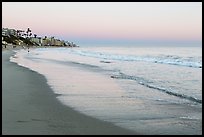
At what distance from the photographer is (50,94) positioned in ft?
32.7

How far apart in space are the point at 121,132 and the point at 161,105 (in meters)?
3.10

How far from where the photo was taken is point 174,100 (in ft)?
30.6

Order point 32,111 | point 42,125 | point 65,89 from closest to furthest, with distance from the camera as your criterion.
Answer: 1. point 42,125
2. point 32,111
3. point 65,89

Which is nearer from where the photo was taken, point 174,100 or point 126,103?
point 126,103

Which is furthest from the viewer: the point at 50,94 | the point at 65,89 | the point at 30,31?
the point at 30,31

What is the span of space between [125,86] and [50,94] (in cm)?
343

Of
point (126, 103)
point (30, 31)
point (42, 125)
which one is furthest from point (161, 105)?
point (30, 31)

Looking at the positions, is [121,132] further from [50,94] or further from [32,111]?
[50,94]

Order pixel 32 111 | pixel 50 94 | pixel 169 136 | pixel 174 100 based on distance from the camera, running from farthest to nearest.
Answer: pixel 50 94
pixel 174 100
pixel 32 111
pixel 169 136

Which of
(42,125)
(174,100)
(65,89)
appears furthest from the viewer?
(65,89)

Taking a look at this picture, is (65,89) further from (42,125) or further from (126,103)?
(42,125)

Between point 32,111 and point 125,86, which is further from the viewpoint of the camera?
point 125,86

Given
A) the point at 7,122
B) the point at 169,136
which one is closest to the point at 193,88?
the point at 169,136

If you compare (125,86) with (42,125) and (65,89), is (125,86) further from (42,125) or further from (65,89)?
(42,125)
